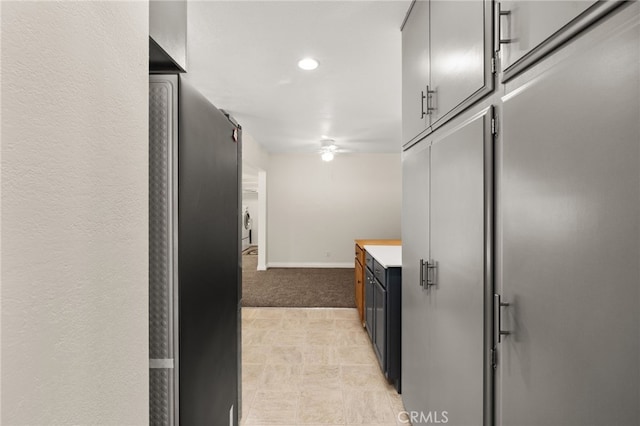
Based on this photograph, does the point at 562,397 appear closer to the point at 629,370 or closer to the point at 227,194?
the point at 629,370

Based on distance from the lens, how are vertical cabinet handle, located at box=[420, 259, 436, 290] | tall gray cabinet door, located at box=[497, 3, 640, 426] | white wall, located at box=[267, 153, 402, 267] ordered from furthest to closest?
white wall, located at box=[267, 153, 402, 267]
vertical cabinet handle, located at box=[420, 259, 436, 290]
tall gray cabinet door, located at box=[497, 3, 640, 426]

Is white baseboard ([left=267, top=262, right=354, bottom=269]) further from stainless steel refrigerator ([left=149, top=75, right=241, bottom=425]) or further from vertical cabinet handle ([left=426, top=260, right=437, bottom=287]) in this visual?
stainless steel refrigerator ([left=149, top=75, right=241, bottom=425])

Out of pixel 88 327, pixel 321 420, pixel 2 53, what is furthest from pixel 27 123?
pixel 321 420

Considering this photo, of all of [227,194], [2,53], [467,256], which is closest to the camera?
[2,53]

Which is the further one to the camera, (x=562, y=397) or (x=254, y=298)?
(x=254, y=298)

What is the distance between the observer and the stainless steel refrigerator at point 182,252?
90 cm

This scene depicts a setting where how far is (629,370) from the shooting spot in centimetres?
56

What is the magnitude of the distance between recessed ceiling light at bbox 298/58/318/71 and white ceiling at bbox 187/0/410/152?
5 cm

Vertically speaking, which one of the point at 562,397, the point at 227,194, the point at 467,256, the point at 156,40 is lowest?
the point at 562,397

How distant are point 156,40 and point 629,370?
4.15 feet

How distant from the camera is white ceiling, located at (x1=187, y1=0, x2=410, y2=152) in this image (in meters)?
1.90

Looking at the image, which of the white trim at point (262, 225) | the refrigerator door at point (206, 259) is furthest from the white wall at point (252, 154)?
the refrigerator door at point (206, 259)
